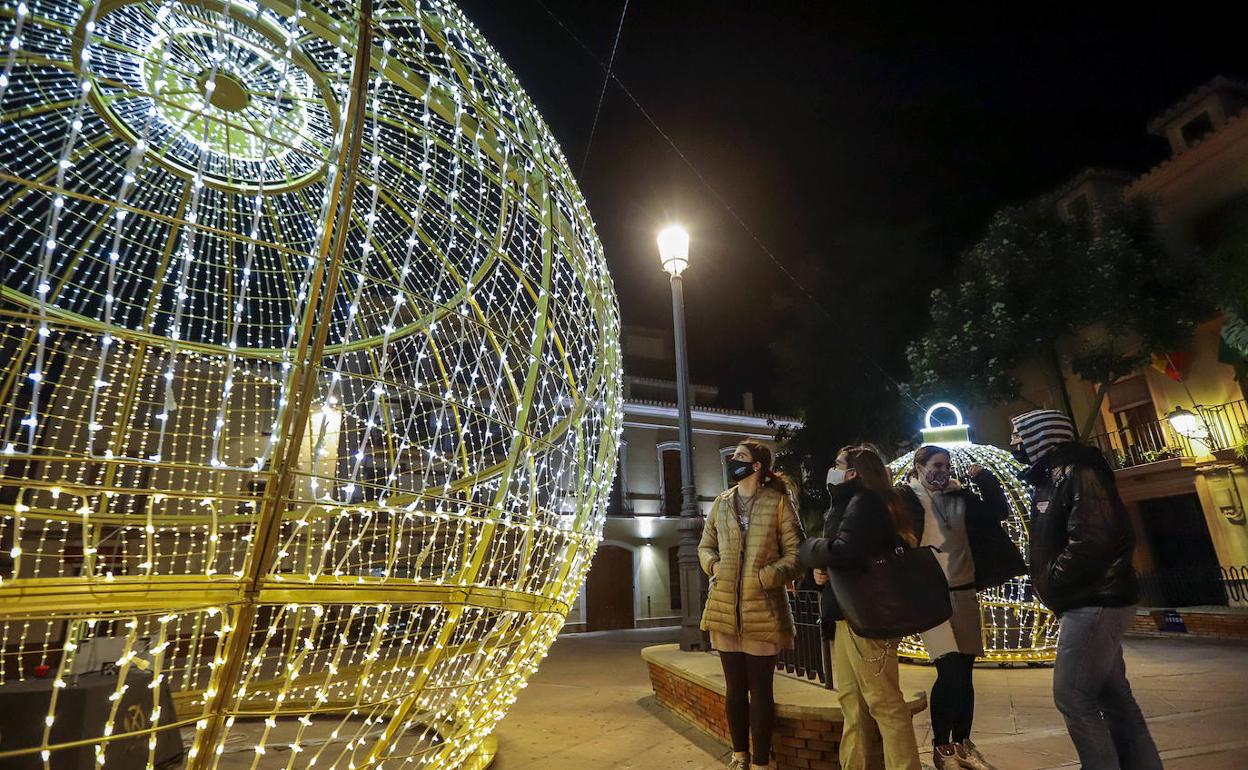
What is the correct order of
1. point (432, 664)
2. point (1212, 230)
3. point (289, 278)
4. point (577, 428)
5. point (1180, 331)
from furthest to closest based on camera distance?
point (1212, 230) → point (1180, 331) → point (289, 278) → point (577, 428) → point (432, 664)

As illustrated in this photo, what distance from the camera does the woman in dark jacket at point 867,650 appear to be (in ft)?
8.25

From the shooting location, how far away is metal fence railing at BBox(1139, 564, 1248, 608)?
1114cm

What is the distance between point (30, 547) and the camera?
812 cm

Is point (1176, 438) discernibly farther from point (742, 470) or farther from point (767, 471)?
point (742, 470)

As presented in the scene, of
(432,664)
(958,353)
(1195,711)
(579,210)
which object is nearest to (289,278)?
(579,210)

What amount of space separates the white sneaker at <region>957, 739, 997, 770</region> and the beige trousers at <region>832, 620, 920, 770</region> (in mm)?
446

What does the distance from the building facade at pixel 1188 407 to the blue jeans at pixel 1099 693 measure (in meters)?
11.2

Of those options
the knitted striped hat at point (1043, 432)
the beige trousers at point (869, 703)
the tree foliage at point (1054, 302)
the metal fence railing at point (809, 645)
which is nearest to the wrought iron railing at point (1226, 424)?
the tree foliage at point (1054, 302)

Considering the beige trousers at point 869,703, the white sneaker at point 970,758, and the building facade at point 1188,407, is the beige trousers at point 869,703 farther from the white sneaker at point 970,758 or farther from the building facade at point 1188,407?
Answer: the building facade at point 1188,407

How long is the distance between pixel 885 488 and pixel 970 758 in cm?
127

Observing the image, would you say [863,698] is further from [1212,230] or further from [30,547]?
[1212,230]

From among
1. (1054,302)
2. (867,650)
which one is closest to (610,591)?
(1054,302)

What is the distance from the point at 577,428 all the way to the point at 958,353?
11.5 metres

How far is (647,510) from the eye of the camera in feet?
60.9
